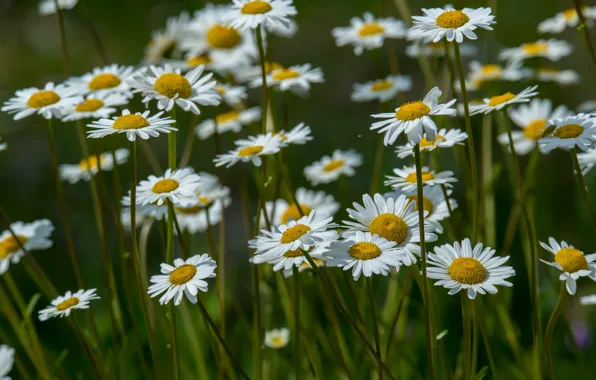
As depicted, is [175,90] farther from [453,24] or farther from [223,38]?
[223,38]

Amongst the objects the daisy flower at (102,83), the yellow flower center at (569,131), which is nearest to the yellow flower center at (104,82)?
the daisy flower at (102,83)

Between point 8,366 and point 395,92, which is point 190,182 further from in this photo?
point 395,92

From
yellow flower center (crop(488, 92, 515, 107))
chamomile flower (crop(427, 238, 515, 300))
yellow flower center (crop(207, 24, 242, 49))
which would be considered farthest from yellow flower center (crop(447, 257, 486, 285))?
yellow flower center (crop(207, 24, 242, 49))

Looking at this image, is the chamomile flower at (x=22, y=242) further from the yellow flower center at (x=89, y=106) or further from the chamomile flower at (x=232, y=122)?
the chamomile flower at (x=232, y=122)

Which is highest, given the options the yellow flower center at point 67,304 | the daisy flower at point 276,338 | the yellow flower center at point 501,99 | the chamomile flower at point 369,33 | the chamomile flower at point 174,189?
the chamomile flower at point 369,33

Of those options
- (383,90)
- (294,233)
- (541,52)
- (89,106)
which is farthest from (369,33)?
(294,233)

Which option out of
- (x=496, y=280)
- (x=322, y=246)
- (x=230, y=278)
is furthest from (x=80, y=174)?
(x=496, y=280)
